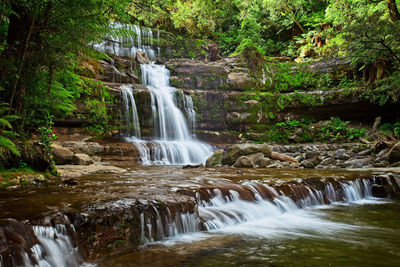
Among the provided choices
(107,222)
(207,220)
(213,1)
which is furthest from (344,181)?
(213,1)

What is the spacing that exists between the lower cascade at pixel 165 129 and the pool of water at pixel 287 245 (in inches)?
290

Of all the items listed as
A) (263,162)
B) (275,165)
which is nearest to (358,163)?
(275,165)

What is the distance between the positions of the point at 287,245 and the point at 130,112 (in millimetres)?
11511

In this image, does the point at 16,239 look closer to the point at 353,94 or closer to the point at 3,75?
the point at 3,75

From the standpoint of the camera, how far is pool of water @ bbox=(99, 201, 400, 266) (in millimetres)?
2812

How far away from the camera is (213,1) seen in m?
27.2

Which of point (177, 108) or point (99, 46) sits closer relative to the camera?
point (177, 108)

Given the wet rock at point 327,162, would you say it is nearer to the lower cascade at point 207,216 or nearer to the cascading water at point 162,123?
the lower cascade at point 207,216

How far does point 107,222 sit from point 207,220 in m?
1.61

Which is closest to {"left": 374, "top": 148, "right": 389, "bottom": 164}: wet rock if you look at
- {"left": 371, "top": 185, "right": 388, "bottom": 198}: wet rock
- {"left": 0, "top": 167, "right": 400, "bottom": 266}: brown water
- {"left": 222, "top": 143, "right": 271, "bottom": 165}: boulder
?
{"left": 371, "top": 185, "right": 388, "bottom": 198}: wet rock

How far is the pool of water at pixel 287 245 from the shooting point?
9.23 ft

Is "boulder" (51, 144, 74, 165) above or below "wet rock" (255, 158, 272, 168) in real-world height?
above

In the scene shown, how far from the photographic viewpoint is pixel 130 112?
13.6 m

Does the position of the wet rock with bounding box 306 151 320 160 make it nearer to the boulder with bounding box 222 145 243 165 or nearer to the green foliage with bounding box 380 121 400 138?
the boulder with bounding box 222 145 243 165
